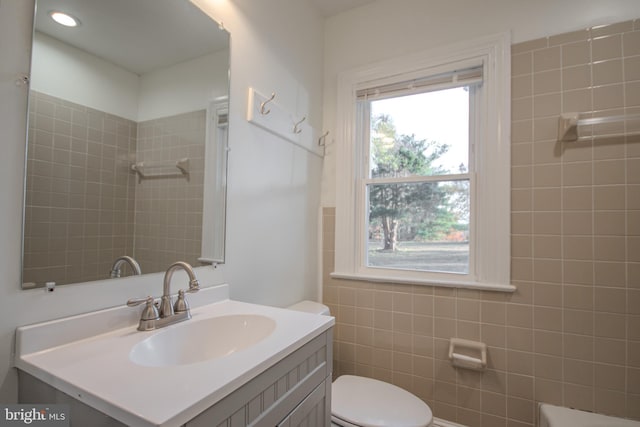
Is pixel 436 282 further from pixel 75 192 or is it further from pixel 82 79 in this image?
pixel 82 79

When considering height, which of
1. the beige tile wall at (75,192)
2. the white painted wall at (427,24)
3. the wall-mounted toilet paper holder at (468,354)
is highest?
the white painted wall at (427,24)

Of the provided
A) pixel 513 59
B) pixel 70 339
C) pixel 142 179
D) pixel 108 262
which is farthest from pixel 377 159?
pixel 70 339

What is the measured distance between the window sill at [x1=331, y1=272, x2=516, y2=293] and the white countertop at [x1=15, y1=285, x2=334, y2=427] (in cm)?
96

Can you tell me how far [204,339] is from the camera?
982 millimetres

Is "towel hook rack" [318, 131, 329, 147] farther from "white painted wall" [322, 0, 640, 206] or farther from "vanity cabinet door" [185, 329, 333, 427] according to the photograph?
"vanity cabinet door" [185, 329, 333, 427]

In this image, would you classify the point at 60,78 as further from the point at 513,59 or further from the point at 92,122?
the point at 513,59

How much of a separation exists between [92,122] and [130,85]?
0.61ft

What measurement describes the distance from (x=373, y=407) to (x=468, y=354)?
63 cm

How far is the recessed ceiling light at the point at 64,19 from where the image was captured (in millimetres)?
786

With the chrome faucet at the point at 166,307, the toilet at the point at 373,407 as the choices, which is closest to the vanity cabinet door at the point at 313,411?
the toilet at the point at 373,407

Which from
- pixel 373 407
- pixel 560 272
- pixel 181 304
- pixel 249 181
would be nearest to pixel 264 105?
pixel 249 181

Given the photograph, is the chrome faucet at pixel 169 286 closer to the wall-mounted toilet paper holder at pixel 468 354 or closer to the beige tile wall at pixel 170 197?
the beige tile wall at pixel 170 197

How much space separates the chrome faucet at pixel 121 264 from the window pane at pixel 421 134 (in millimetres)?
1472

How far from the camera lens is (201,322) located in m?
0.99
